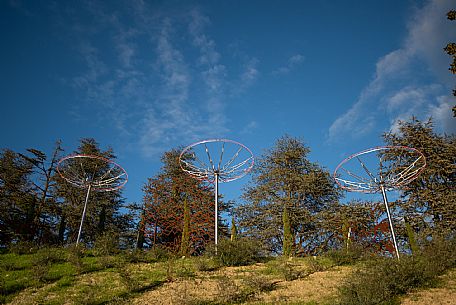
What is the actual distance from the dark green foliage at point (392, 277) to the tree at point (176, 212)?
1722 cm

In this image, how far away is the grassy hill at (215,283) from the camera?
9.93 meters

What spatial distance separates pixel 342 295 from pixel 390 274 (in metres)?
1.97

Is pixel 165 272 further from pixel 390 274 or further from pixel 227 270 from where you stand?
pixel 390 274

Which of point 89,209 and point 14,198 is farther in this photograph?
point 89,209

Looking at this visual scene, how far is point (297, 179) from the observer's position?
28500mm

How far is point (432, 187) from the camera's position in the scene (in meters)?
25.4

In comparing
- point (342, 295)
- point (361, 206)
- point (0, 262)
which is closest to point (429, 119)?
point (361, 206)

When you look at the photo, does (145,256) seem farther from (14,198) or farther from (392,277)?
(14,198)

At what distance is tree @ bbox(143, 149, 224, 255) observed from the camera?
92.1 ft

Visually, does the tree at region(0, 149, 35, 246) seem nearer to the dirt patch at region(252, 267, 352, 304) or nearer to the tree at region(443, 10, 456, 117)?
the dirt patch at region(252, 267, 352, 304)

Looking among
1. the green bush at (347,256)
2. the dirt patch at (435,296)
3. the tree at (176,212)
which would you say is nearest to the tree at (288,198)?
the tree at (176,212)

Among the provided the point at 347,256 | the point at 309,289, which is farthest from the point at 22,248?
the point at 347,256

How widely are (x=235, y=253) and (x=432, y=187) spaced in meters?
18.3

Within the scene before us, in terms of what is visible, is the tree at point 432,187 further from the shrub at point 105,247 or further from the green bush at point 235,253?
the shrub at point 105,247
